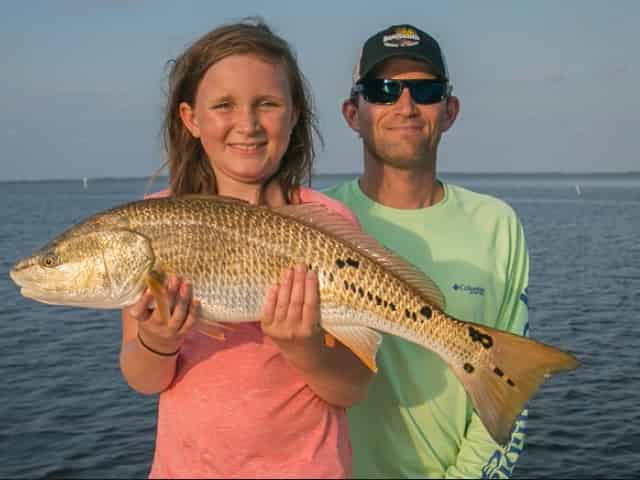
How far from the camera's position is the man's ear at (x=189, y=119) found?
3.79m

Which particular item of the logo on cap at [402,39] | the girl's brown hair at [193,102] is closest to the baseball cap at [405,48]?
the logo on cap at [402,39]

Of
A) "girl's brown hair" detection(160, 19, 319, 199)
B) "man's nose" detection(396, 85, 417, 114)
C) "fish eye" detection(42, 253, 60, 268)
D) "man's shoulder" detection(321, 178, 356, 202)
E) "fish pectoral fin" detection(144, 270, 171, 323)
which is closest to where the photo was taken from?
"fish pectoral fin" detection(144, 270, 171, 323)

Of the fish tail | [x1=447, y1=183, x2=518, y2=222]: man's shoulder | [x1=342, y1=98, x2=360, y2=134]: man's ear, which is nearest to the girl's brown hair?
[x1=342, y1=98, x2=360, y2=134]: man's ear

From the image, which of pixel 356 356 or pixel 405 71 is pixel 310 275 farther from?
pixel 405 71

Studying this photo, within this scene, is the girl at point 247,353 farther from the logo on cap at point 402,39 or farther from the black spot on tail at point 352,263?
the logo on cap at point 402,39

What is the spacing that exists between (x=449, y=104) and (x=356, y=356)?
78.0 inches

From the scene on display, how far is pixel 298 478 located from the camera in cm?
317

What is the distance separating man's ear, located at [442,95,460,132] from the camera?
15.3ft

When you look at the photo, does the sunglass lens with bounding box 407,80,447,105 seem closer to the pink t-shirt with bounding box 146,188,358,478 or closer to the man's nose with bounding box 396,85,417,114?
the man's nose with bounding box 396,85,417,114

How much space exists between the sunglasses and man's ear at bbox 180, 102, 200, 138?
122 centimetres

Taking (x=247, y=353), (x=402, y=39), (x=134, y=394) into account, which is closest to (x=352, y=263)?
(x=247, y=353)

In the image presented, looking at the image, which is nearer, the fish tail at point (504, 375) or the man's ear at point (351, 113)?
the fish tail at point (504, 375)

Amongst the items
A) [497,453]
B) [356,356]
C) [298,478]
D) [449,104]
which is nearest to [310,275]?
[356,356]

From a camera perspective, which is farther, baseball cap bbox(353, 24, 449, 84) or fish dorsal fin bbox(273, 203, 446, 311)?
baseball cap bbox(353, 24, 449, 84)
